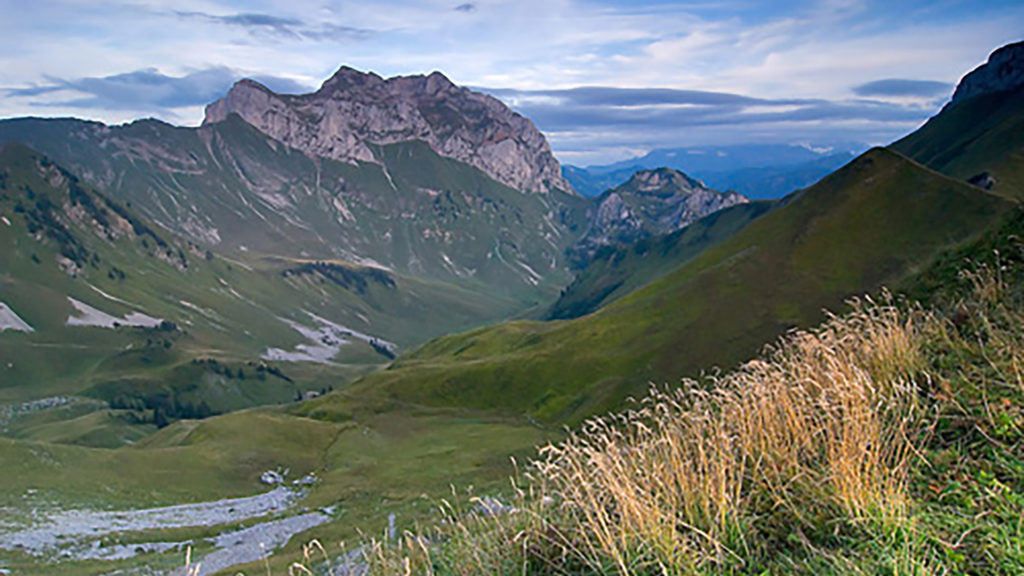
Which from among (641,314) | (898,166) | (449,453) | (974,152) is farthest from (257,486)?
(974,152)

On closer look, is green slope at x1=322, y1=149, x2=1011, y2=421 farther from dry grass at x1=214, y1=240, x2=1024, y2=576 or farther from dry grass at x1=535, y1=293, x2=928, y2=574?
dry grass at x1=535, y1=293, x2=928, y2=574

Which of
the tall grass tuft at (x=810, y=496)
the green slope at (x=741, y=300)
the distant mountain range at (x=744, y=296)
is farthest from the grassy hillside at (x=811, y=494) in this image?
the distant mountain range at (x=744, y=296)

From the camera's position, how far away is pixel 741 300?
354 feet

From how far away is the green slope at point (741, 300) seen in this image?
3947 inches

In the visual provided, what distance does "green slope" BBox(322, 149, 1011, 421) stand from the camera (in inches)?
3947

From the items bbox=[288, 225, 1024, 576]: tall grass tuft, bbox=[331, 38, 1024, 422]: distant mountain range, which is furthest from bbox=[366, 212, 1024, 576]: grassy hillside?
bbox=[331, 38, 1024, 422]: distant mountain range

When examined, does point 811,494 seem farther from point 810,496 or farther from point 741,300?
point 741,300

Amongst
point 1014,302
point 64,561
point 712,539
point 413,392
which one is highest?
point 1014,302

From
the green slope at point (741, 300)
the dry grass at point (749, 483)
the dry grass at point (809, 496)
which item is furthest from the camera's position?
the green slope at point (741, 300)

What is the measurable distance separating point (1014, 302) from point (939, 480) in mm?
7182

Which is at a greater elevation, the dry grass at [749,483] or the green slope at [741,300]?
the dry grass at [749,483]

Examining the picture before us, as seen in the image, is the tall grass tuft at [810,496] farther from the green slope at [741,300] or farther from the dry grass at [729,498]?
the green slope at [741,300]

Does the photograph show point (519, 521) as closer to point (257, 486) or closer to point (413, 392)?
point (257, 486)

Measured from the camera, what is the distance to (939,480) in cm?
704
